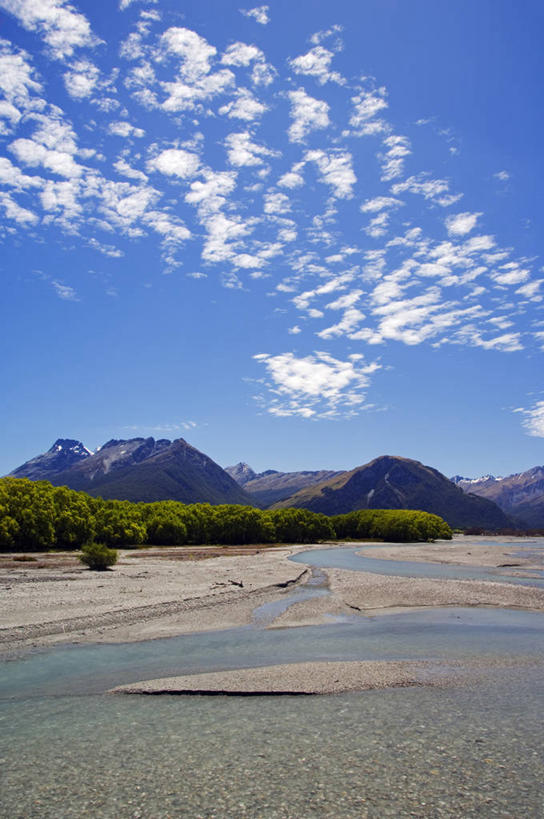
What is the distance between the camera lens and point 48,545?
85.4m

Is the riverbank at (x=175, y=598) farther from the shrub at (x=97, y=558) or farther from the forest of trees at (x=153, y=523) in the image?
the forest of trees at (x=153, y=523)


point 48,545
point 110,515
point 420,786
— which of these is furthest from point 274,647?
point 110,515

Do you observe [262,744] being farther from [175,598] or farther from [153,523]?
[153,523]

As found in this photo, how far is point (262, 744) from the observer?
44.0ft

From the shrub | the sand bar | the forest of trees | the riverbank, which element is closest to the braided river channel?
the sand bar

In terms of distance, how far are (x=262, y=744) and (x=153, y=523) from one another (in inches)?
4507

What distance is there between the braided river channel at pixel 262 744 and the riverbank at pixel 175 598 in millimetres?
6085

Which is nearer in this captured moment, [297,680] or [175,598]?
[297,680]

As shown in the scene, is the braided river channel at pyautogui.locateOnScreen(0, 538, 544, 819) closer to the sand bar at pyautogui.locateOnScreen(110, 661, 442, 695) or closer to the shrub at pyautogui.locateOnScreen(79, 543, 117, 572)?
the sand bar at pyautogui.locateOnScreen(110, 661, 442, 695)

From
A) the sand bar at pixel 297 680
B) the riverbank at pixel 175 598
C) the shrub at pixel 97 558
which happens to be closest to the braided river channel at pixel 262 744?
the sand bar at pixel 297 680

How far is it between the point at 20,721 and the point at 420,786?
1187cm

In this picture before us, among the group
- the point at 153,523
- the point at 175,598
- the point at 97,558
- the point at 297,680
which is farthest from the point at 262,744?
the point at 153,523

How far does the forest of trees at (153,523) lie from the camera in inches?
3199

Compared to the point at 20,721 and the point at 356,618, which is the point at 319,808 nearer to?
the point at 20,721
